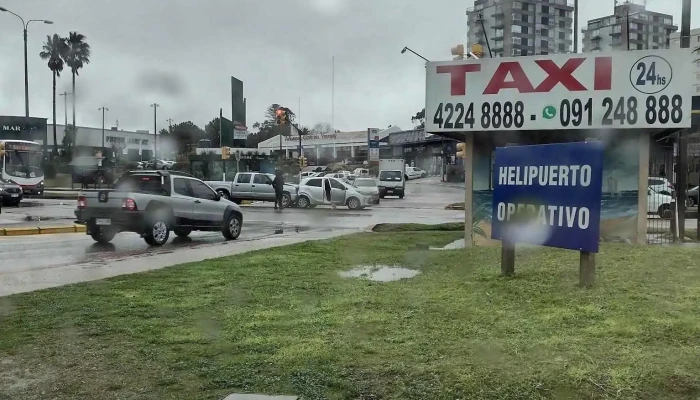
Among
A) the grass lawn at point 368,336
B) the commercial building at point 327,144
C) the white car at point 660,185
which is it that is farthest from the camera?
the commercial building at point 327,144

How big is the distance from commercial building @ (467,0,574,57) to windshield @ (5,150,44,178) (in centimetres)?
2287

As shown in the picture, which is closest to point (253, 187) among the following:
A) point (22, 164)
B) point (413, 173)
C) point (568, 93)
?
point (22, 164)

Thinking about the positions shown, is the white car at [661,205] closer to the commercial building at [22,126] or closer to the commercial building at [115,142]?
the commercial building at [115,142]

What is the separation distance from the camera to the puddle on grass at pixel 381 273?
22.4 feet

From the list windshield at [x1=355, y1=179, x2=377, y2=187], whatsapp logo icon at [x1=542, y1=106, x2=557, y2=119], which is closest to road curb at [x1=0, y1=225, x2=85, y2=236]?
whatsapp logo icon at [x1=542, y1=106, x2=557, y2=119]

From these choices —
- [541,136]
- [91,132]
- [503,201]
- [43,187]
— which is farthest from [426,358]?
[43,187]

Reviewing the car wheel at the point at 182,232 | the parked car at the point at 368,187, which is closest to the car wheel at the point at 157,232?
the car wheel at the point at 182,232

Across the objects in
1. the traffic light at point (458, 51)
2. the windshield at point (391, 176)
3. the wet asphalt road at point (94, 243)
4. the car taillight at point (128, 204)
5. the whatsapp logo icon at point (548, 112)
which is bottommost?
the wet asphalt road at point (94, 243)

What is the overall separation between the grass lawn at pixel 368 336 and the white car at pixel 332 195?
56.1 feet

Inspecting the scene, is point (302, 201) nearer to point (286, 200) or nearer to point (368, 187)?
point (286, 200)

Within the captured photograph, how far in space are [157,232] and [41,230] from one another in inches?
160

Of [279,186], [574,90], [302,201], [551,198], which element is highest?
[574,90]

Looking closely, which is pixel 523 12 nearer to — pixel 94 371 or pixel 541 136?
pixel 94 371

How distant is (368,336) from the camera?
426cm
